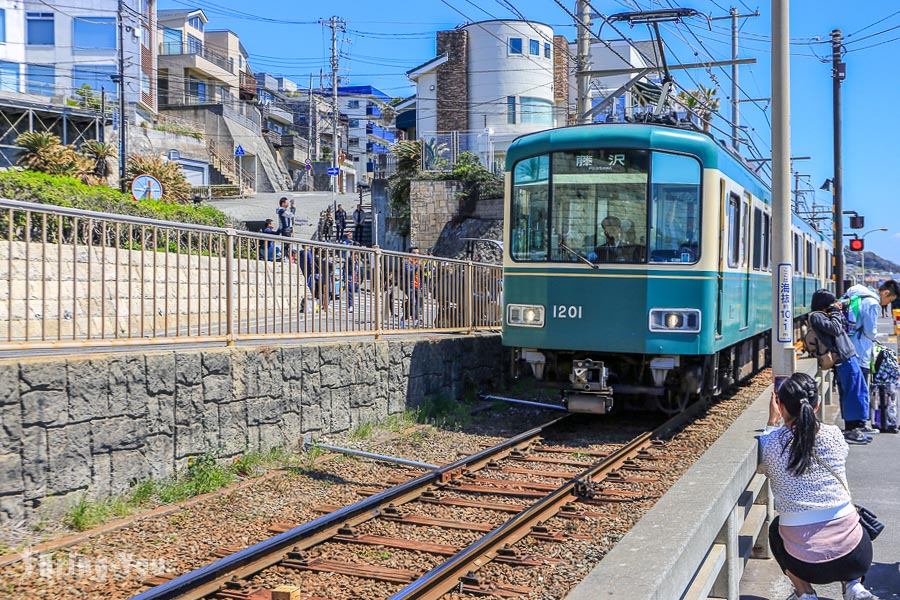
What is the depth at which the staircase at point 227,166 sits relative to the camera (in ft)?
157

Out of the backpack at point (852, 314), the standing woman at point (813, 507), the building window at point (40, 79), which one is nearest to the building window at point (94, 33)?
the building window at point (40, 79)

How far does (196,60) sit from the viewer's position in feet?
175

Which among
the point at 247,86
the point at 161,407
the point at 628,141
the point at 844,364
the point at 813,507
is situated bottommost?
the point at 813,507

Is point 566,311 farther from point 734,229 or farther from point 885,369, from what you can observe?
point 885,369

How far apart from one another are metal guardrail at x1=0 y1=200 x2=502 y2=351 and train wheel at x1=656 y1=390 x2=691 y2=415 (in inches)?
132

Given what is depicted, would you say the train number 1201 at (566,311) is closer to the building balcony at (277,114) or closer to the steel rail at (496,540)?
the steel rail at (496,540)

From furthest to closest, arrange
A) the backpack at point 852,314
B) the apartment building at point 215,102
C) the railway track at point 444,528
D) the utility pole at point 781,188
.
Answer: the apartment building at point 215,102, the backpack at point 852,314, the utility pole at point 781,188, the railway track at point 444,528

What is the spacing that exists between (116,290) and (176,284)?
2.22ft

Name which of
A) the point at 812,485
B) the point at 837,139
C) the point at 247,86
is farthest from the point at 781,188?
the point at 247,86

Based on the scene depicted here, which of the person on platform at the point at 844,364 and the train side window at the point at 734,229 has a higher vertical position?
the train side window at the point at 734,229

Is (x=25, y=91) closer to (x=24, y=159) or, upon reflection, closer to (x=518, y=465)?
(x=24, y=159)

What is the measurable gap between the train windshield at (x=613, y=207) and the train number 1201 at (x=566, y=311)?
0.52m

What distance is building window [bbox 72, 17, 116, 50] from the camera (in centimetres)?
4106

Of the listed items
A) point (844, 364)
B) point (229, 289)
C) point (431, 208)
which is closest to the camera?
point (229, 289)
